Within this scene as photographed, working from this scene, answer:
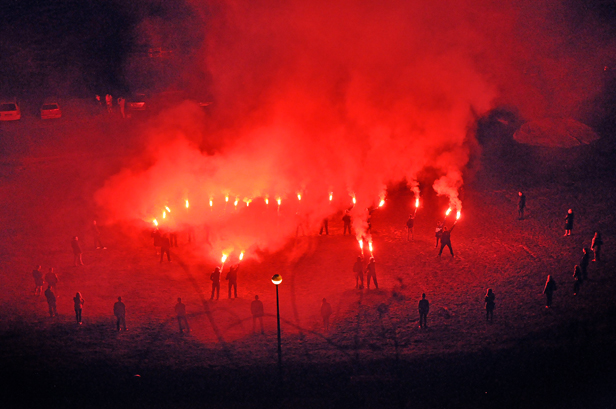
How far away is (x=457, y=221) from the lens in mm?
17953

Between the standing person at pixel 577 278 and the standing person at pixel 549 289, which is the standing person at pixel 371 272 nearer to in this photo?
the standing person at pixel 549 289

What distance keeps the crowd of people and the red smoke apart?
2.76 m

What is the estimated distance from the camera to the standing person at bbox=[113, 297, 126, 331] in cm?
1196

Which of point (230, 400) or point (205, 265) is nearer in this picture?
point (230, 400)

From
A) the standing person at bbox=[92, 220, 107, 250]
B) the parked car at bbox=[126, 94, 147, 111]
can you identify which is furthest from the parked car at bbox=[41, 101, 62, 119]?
the standing person at bbox=[92, 220, 107, 250]

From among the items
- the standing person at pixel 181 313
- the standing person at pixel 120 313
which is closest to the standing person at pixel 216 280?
the standing person at pixel 181 313

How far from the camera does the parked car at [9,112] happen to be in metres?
25.5

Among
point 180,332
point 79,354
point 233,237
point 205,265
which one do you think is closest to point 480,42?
point 233,237

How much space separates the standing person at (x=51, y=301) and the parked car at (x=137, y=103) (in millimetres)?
16023

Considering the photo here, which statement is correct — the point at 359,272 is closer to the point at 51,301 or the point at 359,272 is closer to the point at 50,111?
the point at 51,301

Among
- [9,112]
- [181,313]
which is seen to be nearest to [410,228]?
[181,313]

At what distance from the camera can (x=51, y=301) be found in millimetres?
12570

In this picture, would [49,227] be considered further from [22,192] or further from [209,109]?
[209,109]

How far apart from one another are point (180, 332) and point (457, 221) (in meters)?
9.97
